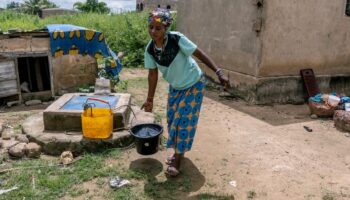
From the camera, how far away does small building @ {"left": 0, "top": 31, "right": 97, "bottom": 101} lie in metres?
6.05

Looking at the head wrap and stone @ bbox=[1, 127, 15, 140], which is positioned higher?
the head wrap

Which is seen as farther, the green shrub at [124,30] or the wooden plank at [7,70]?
the green shrub at [124,30]

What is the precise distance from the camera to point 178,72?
10.5 feet

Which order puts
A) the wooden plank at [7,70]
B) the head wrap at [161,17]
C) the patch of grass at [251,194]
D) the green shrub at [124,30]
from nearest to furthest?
the head wrap at [161,17]
the patch of grass at [251,194]
the wooden plank at [7,70]
the green shrub at [124,30]

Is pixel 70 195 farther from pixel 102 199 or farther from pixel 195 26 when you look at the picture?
pixel 195 26

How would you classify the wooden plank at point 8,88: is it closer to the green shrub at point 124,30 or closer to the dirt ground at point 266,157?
the dirt ground at point 266,157

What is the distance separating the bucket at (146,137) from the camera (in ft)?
11.6

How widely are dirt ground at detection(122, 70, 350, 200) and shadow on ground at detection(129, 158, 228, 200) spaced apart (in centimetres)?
2

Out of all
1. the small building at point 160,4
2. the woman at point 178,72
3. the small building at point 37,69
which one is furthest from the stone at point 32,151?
the small building at point 160,4

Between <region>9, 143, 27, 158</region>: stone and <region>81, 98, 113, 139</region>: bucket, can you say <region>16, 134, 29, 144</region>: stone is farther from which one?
<region>81, 98, 113, 139</region>: bucket

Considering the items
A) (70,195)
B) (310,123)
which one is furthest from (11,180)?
(310,123)

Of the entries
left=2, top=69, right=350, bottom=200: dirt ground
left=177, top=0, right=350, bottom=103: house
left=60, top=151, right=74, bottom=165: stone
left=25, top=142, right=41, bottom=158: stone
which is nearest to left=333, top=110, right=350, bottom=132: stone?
left=2, top=69, right=350, bottom=200: dirt ground

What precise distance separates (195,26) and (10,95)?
4.98m

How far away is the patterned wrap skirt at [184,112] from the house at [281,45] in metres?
3.59
